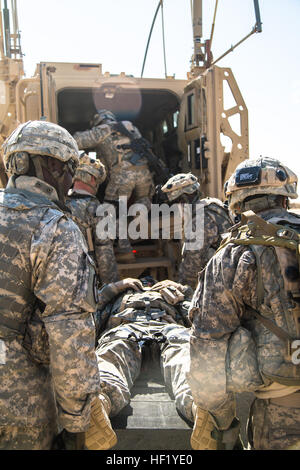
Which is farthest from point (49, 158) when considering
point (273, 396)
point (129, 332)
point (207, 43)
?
point (207, 43)

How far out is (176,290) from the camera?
337cm

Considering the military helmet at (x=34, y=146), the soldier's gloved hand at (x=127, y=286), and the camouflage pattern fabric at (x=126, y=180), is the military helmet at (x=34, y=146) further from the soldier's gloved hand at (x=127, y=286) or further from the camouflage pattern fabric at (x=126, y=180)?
the camouflage pattern fabric at (x=126, y=180)

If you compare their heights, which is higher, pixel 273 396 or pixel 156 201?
pixel 156 201

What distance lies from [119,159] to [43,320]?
13.2 feet

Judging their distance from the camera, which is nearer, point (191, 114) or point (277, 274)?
point (277, 274)

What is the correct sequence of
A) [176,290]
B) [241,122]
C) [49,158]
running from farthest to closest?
[241,122], [176,290], [49,158]

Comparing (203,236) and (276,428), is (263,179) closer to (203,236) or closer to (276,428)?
(276,428)

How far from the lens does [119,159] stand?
17.5 feet

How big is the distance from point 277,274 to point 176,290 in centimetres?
183

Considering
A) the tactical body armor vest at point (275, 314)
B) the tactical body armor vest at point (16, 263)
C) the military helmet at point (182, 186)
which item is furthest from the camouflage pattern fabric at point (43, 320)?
the military helmet at point (182, 186)

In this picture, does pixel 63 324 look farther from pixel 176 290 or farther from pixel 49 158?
pixel 176 290

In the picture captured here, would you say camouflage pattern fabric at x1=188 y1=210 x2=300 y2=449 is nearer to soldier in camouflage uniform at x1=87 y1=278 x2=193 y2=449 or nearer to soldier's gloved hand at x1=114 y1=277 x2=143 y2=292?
soldier in camouflage uniform at x1=87 y1=278 x2=193 y2=449

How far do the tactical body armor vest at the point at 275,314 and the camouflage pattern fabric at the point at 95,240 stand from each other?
305cm

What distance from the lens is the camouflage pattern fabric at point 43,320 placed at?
147 cm
